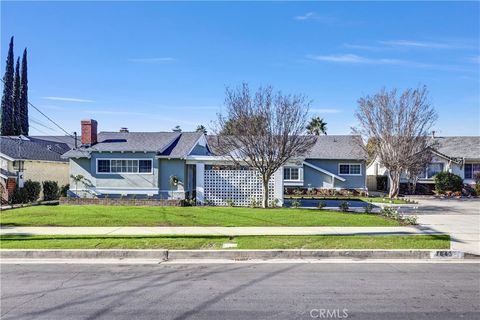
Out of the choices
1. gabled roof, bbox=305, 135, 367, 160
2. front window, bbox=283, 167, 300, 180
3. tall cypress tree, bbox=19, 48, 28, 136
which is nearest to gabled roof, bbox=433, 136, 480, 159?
gabled roof, bbox=305, 135, 367, 160

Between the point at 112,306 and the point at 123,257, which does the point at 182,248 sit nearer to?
the point at 123,257

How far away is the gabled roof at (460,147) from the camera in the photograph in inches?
1479

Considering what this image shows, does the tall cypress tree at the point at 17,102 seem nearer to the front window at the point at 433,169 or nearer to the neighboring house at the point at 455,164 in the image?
the neighboring house at the point at 455,164

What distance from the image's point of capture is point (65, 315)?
19.4ft

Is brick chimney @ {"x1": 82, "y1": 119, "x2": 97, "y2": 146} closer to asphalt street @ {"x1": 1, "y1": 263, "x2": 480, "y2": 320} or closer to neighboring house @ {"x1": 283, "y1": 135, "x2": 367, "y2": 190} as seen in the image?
neighboring house @ {"x1": 283, "y1": 135, "x2": 367, "y2": 190}

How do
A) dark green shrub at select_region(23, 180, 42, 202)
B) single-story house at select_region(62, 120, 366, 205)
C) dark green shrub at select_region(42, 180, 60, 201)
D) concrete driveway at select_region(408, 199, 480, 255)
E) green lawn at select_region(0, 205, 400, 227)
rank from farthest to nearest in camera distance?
dark green shrub at select_region(42, 180, 60, 201), dark green shrub at select_region(23, 180, 42, 202), single-story house at select_region(62, 120, 366, 205), green lawn at select_region(0, 205, 400, 227), concrete driveway at select_region(408, 199, 480, 255)

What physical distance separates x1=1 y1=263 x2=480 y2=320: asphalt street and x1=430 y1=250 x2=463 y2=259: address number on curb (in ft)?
2.14

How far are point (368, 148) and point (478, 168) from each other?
1200 centimetres

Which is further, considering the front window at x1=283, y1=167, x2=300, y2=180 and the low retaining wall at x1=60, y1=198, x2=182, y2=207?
the front window at x1=283, y1=167, x2=300, y2=180

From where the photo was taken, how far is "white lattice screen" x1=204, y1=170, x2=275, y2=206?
72.7 ft

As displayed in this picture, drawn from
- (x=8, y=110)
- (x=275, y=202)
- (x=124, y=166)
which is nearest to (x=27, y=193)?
(x=124, y=166)

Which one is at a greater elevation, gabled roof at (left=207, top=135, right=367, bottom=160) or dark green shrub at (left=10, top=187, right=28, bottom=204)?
gabled roof at (left=207, top=135, right=367, bottom=160)

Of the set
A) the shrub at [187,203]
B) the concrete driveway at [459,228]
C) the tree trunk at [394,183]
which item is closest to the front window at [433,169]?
the tree trunk at [394,183]

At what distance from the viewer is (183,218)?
15.8 m
